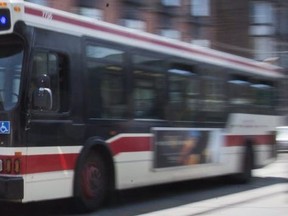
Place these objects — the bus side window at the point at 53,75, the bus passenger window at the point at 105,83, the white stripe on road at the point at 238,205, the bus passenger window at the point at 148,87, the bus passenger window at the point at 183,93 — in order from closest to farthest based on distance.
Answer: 1. the bus side window at the point at 53,75
2. the bus passenger window at the point at 105,83
3. the white stripe on road at the point at 238,205
4. the bus passenger window at the point at 148,87
5. the bus passenger window at the point at 183,93

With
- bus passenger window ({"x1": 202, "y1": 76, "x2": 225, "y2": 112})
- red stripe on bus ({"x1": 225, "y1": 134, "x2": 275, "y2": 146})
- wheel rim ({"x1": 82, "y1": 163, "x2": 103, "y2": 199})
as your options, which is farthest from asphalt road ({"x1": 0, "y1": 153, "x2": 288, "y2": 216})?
bus passenger window ({"x1": 202, "y1": 76, "x2": 225, "y2": 112})

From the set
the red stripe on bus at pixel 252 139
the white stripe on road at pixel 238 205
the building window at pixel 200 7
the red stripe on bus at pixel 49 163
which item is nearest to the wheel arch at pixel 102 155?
the red stripe on bus at pixel 49 163

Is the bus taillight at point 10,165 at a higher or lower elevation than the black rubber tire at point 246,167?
higher

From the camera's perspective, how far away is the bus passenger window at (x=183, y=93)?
11.4m

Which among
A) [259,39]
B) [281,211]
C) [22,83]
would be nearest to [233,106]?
[281,211]

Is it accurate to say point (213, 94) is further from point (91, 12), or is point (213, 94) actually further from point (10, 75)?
point (91, 12)

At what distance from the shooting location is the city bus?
25.7 ft

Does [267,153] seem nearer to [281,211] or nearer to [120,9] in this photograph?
[281,211]

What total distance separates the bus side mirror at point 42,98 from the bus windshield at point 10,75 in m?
0.25

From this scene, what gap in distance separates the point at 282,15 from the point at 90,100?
3.23m

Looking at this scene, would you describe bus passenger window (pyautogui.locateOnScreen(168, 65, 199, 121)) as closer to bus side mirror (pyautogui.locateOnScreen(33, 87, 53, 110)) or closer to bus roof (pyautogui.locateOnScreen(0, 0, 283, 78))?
bus roof (pyautogui.locateOnScreen(0, 0, 283, 78))

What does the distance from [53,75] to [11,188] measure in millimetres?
1769

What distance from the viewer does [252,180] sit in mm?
15500

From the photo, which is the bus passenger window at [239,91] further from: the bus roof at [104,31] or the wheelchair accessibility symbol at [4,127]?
the wheelchair accessibility symbol at [4,127]
